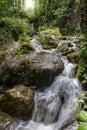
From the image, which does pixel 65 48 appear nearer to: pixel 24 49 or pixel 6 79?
pixel 24 49

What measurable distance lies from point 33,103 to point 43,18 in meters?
8.74

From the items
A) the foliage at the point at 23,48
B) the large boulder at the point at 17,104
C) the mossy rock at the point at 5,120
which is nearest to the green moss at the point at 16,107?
the large boulder at the point at 17,104

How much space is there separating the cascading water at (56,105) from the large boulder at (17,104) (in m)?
0.20

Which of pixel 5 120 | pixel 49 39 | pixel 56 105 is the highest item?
pixel 49 39

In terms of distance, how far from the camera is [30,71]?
6.69 m

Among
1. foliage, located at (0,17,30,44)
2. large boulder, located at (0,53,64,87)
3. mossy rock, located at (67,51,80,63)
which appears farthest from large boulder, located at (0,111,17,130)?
foliage, located at (0,17,30,44)

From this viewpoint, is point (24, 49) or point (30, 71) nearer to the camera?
point (30, 71)

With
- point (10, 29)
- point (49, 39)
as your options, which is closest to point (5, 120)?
point (49, 39)

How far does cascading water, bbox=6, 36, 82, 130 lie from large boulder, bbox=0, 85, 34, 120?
0.20 meters

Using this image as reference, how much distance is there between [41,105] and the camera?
18.7 ft

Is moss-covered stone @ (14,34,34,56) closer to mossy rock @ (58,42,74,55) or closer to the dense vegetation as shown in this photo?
the dense vegetation

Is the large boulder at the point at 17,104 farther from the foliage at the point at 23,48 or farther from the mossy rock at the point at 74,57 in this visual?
the mossy rock at the point at 74,57

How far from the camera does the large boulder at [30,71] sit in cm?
655

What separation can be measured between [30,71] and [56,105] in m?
1.56
